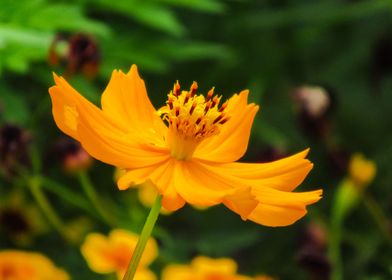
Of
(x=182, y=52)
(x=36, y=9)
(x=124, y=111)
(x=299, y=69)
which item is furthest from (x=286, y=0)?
(x=124, y=111)

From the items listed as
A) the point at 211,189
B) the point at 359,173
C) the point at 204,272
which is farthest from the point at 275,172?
the point at 359,173

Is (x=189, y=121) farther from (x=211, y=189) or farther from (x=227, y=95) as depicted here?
(x=227, y=95)

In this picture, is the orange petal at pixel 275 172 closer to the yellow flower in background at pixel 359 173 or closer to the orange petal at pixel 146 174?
the orange petal at pixel 146 174

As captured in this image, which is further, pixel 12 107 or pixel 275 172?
pixel 12 107

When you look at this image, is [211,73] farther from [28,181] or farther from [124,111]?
[124,111]

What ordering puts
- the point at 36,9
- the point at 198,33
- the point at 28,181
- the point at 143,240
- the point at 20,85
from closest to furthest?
the point at 143,240
the point at 28,181
the point at 36,9
the point at 20,85
the point at 198,33

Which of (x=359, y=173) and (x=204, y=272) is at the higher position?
(x=359, y=173)

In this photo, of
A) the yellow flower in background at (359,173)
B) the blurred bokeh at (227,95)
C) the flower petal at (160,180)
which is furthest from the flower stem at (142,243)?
the yellow flower in background at (359,173)
